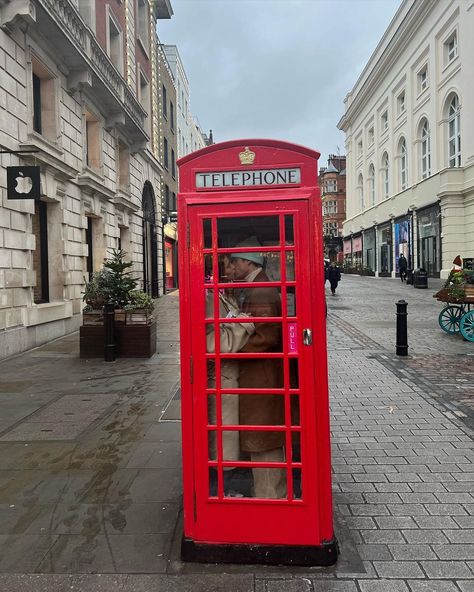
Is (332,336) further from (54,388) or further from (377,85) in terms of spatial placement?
(377,85)

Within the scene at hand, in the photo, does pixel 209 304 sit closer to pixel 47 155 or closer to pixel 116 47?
pixel 47 155

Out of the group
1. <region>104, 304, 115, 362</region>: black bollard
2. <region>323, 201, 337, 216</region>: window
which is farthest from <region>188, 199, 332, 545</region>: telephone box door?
<region>323, 201, 337, 216</region>: window

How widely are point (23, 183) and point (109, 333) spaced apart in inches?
127

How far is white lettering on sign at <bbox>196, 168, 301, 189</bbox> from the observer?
271 cm

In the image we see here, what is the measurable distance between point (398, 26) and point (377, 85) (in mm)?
7760

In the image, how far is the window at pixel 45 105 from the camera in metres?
12.0

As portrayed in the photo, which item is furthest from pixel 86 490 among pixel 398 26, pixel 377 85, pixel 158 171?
pixel 377 85

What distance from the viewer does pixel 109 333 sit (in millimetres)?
8625

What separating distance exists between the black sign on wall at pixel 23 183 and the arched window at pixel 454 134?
2738 cm

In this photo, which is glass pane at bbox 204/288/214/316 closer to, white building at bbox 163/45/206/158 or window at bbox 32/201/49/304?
window at bbox 32/201/49/304

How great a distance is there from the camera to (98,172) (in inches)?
611

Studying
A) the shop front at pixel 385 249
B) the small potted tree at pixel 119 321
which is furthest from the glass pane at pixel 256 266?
the shop front at pixel 385 249

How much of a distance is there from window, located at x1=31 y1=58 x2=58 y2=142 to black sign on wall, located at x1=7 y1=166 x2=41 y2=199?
3687 mm

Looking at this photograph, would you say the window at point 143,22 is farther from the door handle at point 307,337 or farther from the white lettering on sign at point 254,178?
the door handle at point 307,337
